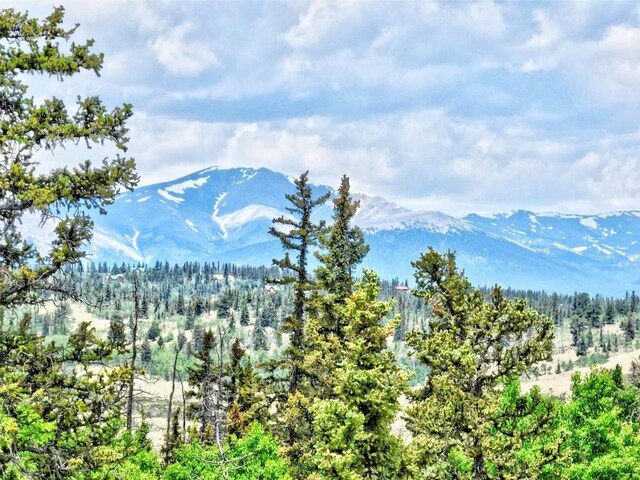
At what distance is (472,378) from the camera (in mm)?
17125

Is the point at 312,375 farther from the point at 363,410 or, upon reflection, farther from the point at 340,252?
the point at 363,410

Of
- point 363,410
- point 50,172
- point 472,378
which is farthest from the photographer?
point 363,410

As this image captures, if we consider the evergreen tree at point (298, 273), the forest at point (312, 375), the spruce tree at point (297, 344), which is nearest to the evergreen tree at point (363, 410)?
the forest at point (312, 375)

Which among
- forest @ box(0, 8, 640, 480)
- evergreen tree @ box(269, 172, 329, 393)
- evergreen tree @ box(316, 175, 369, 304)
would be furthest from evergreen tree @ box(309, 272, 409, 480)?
evergreen tree @ box(269, 172, 329, 393)

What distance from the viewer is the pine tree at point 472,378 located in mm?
16516

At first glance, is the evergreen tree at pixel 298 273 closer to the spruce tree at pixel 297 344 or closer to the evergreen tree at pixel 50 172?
the spruce tree at pixel 297 344

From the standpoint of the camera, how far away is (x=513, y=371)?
17.3 metres

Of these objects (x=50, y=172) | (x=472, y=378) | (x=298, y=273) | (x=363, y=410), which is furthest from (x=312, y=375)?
(x=50, y=172)

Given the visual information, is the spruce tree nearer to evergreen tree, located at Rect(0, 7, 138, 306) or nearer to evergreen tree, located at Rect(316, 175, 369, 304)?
evergreen tree, located at Rect(316, 175, 369, 304)

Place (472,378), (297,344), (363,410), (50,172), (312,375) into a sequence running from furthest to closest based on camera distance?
(297,344) < (312,375) < (363,410) < (472,378) < (50,172)

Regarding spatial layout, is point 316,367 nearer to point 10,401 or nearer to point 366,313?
point 366,313

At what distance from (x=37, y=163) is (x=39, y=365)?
387cm

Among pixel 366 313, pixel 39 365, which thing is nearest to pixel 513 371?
pixel 366 313

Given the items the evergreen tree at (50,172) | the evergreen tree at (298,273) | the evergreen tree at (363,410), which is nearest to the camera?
the evergreen tree at (50,172)
